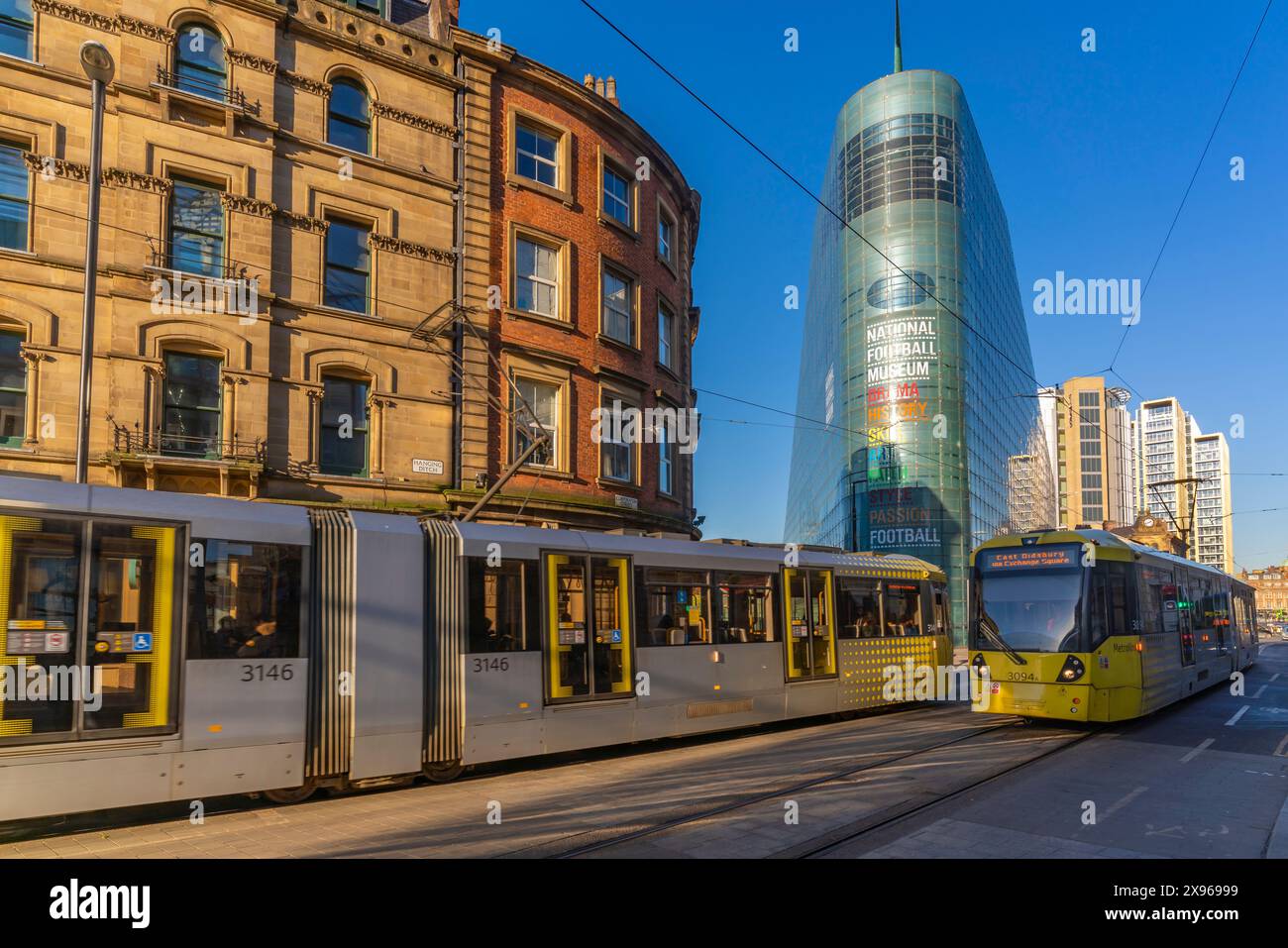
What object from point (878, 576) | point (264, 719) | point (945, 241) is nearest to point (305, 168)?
point (264, 719)

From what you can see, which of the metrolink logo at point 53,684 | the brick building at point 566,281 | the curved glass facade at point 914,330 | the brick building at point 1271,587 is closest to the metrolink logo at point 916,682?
the brick building at point 566,281

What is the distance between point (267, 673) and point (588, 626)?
14.4 ft

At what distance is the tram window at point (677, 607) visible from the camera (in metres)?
13.0

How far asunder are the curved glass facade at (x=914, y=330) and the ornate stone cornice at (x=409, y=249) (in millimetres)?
41540

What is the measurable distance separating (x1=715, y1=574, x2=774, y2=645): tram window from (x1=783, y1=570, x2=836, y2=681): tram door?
1.66ft

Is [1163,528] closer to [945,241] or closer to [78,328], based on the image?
[945,241]

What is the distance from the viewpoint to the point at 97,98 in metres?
11.7

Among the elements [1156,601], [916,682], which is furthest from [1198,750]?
[916,682]

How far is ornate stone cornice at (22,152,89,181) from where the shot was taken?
602 inches

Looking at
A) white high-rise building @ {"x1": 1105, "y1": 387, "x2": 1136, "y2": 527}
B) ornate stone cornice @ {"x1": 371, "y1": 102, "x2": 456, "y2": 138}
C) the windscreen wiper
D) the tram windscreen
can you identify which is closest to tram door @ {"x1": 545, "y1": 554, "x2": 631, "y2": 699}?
the windscreen wiper

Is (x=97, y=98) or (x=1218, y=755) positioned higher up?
(x=97, y=98)

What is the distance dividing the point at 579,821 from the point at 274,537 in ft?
14.9

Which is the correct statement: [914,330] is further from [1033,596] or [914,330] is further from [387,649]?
[387,649]
